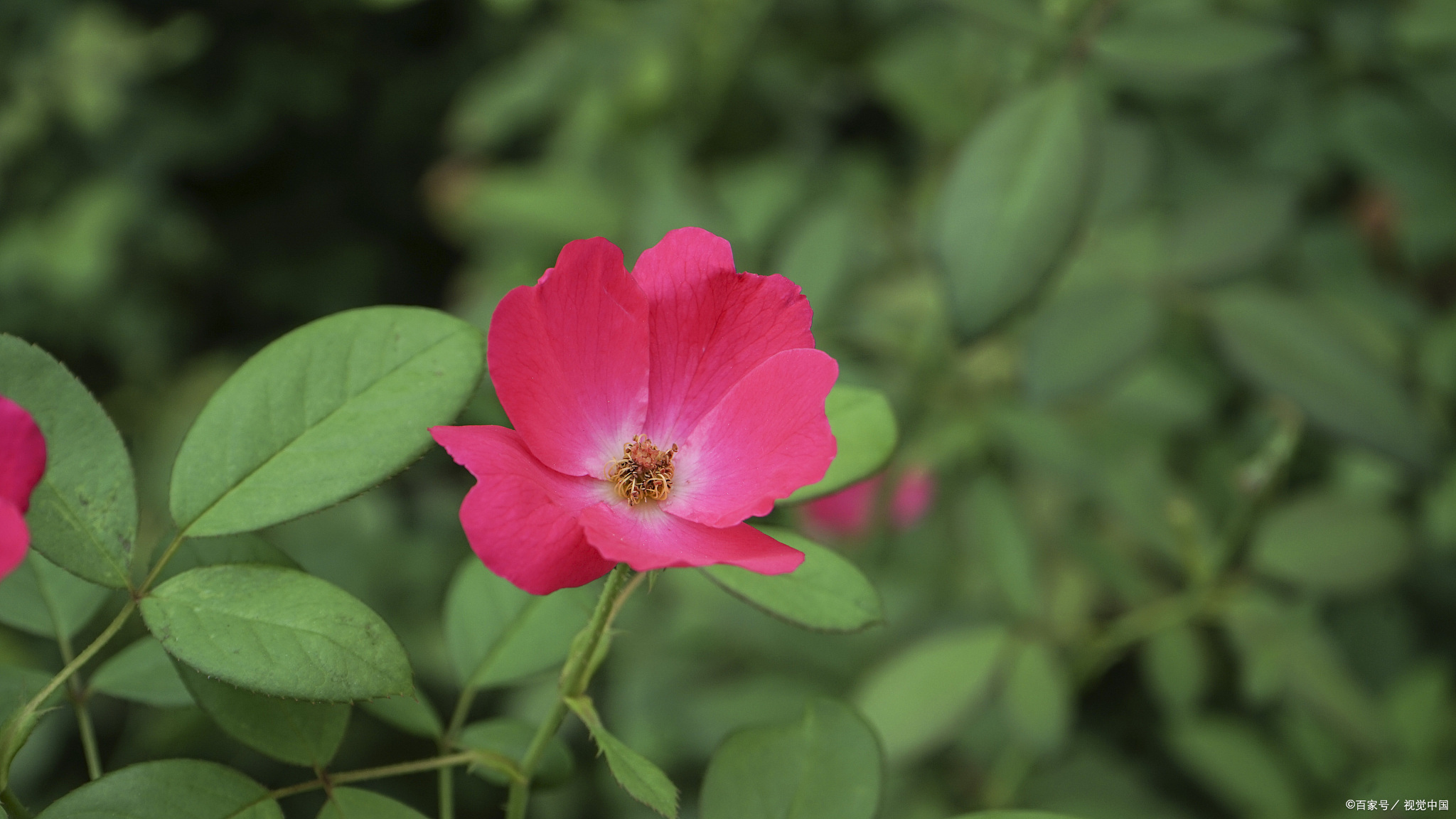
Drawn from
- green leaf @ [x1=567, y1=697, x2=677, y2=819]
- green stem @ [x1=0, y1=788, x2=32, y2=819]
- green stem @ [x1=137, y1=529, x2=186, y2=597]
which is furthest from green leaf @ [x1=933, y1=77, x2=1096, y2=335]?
green stem @ [x1=0, y1=788, x2=32, y2=819]

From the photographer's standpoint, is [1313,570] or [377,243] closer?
[1313,570]

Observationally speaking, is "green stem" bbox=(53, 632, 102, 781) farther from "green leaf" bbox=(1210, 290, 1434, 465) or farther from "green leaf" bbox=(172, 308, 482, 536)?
"green leaf" bbox=(1210, 290, 1434, 465)

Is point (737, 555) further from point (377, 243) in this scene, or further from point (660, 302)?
point (377, 243)

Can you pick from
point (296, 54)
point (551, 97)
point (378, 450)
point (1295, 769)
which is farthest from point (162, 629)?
point (296, 54)

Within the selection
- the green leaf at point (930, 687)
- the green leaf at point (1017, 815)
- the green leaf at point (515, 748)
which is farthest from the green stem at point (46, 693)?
the green leaf at point (930, 687)

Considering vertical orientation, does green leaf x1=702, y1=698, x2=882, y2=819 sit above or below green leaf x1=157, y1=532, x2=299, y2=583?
below

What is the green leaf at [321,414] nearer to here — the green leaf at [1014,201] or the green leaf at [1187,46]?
the green leaf at [1014,201]
